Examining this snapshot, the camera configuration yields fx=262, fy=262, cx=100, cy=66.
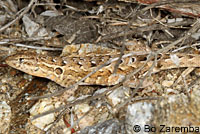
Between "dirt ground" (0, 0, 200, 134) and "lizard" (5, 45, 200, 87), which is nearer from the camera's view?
"dirt ground" (0, 0, 200, 134)

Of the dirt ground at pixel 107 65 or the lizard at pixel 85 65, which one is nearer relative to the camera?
the dirt ground at pixel 107 65

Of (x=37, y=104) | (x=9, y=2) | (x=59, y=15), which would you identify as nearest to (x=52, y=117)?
(x=37, y=104)

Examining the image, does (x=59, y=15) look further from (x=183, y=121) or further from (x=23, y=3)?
(x=183, y=121)
